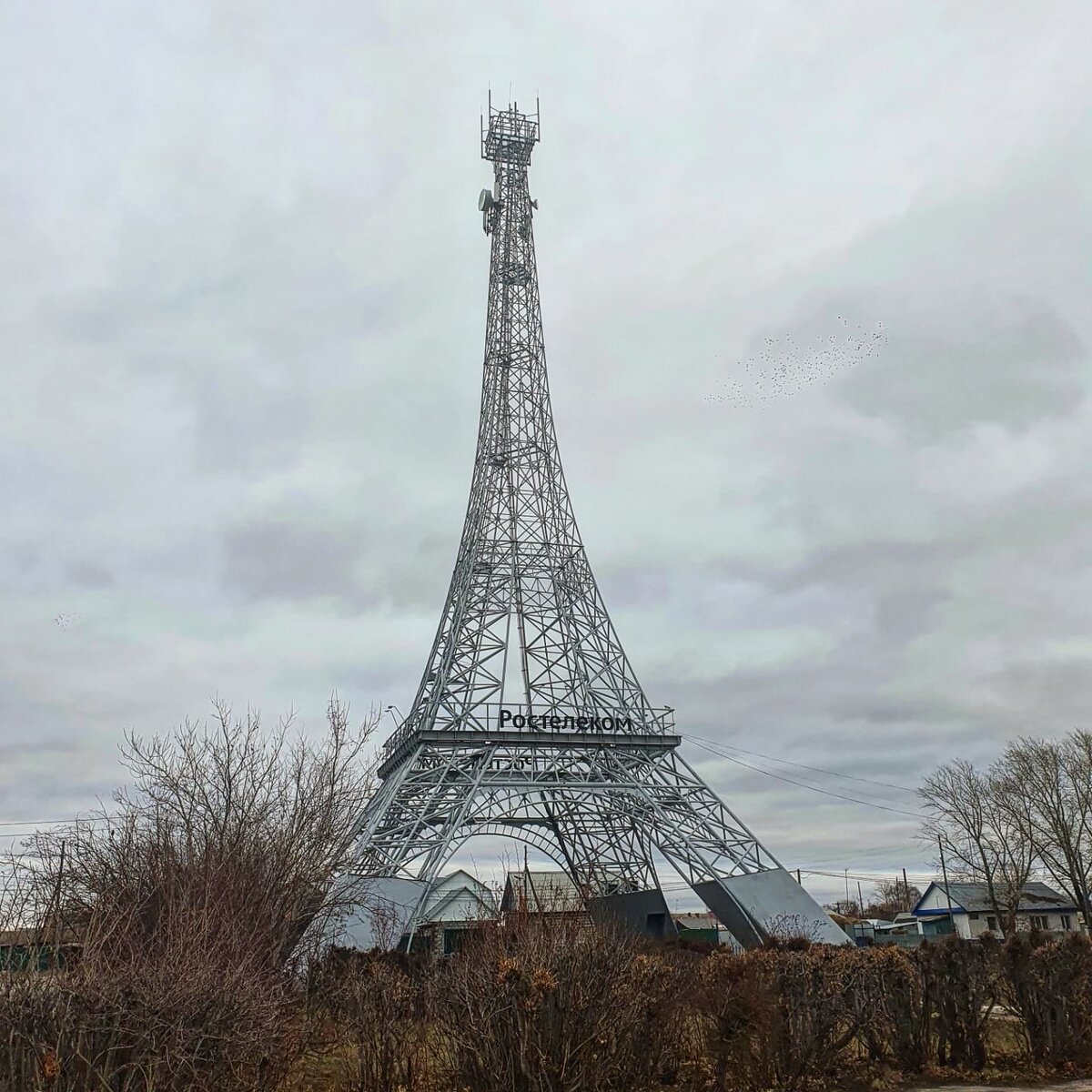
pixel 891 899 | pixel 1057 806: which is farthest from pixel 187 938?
pixel 891 899

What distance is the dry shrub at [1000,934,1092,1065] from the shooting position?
1645 centimetres

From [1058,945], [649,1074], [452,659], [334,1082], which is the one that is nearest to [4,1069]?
[334,1082]

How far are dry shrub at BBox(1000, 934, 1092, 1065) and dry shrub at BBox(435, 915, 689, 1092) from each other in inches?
262

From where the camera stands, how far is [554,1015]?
1244 centimetres

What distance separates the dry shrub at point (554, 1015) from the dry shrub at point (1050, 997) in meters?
6.66

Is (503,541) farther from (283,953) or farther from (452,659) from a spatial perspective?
(283,953)

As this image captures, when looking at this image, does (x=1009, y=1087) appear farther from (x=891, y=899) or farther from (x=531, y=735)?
(x=891, y=899)

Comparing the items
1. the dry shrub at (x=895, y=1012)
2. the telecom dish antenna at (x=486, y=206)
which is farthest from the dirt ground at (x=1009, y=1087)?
the telecom dish antenna at (x=486, y=206)

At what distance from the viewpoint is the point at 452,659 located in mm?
41906

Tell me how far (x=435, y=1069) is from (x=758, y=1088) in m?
4.75

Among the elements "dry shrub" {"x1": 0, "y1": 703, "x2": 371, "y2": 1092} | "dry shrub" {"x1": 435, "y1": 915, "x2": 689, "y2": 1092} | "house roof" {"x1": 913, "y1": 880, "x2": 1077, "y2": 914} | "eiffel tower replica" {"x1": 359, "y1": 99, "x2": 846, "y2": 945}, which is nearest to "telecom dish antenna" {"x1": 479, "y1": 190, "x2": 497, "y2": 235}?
"eiffel tower replica" {"x1": 359, "y1": 99, "x2": 846, "y2": 945}

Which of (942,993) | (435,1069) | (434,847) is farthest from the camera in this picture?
(434,847)

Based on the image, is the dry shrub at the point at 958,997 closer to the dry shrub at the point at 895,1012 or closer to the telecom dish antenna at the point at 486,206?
the dry shrub at the point at 895,1012

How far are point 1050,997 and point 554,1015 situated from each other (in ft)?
31.2
